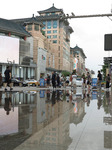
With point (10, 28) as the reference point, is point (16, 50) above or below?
below

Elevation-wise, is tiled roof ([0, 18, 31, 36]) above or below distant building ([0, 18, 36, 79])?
above

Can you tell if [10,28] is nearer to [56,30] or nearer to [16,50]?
[16,50]

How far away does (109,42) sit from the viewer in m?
7.07

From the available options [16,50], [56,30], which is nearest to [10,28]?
[16,50]

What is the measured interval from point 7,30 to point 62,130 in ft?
171

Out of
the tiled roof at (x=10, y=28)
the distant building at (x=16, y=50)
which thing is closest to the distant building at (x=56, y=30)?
the distant building at (x=16, y=50)

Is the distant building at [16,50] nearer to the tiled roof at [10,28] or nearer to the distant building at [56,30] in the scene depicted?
the tiled roof at [10,28]

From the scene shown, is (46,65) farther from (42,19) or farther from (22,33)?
(42,19)

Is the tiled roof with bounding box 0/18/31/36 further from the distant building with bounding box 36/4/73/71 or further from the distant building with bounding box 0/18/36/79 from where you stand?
the distant building with bounding box 36/4/73/71

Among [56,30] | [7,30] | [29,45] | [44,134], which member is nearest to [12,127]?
[44,134]

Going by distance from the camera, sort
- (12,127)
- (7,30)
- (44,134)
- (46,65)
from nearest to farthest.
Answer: (44,134) → (12,127) → (7,30) → (46,65)

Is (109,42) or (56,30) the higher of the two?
(56,30)

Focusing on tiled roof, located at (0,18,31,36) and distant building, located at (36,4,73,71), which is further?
distant building, located at (36,4,73,71)

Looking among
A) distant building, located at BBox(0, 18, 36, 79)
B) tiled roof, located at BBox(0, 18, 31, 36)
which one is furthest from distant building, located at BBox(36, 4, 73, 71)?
tiled roof, located at BBox(0, 18, 31, 36)
